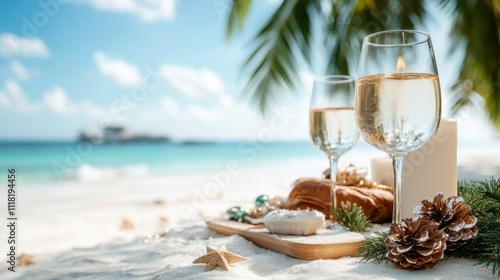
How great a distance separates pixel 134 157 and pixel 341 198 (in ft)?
44.8

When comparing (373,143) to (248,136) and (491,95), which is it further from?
(248,136)

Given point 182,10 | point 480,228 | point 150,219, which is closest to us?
point 480,228

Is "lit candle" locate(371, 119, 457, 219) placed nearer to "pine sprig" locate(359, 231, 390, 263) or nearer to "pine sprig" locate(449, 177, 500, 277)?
"pine sprig" locate(449, 177, 500, 277)

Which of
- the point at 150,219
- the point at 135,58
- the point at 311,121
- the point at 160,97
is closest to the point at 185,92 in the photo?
the point at 160,97

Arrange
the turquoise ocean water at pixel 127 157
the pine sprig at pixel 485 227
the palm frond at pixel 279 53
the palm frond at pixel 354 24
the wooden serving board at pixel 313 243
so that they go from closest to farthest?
the pine sprig at pixel 485 227 → the wooden serving board at pixel 313 243 → the palm frond at pixel 279 53 → the palm frond at pixel 354 24 → the turquoise ocean water at pixel 127 157

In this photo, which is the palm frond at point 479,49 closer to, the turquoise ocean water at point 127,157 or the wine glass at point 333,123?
the wine glass at point 333,123

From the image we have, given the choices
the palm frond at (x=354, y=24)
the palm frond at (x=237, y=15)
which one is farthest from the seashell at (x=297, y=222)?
the palm frond at (x=354, y=24)

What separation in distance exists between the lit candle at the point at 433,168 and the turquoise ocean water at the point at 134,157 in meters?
8.71

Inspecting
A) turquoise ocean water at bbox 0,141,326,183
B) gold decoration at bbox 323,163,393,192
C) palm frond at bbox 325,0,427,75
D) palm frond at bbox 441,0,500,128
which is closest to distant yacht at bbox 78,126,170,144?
turquoise ocean water at bbox 0,141,326,183

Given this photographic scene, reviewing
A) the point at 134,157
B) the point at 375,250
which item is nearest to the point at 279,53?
the point at 375,250

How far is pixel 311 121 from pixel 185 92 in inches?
694

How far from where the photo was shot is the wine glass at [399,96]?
3.67ft

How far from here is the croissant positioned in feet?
5.55

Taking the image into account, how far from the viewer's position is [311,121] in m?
1.67
